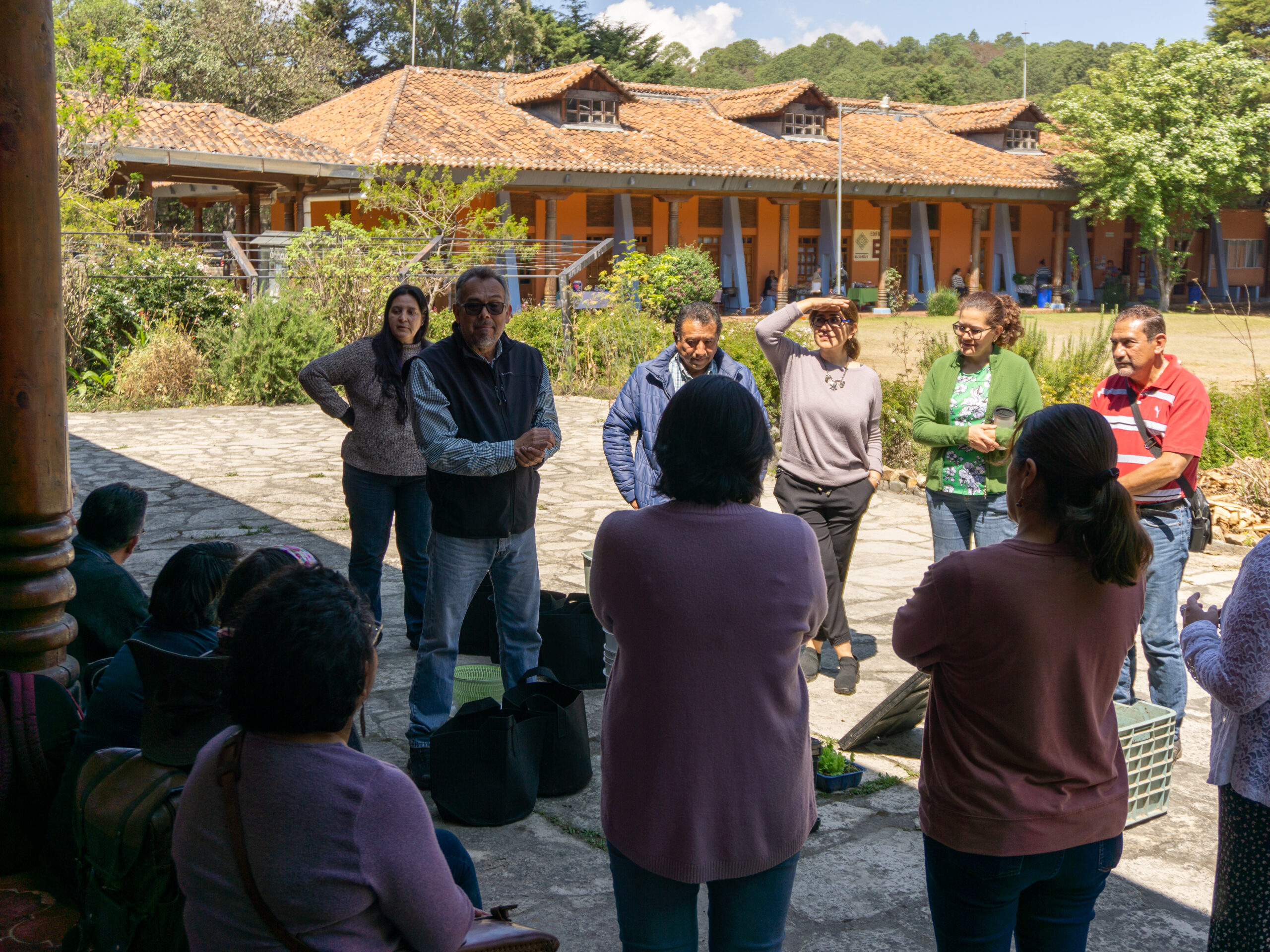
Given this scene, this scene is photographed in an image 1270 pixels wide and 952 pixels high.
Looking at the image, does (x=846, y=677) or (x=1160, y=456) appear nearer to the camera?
(x=1160, y=456)

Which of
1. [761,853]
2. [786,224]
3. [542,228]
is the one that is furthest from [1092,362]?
[786,224]

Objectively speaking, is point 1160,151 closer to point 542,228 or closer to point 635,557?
point 542,228

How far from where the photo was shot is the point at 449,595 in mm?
3797

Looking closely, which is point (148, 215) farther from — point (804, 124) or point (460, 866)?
point (460, 866)

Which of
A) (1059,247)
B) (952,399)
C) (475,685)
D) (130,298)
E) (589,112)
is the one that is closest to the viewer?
(952,399)

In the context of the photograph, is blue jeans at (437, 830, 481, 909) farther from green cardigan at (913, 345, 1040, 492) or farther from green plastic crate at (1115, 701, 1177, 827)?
green cardigan at (913, 345, 1040, 492)

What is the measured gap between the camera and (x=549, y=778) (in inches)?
150

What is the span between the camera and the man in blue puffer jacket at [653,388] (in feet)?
14.4

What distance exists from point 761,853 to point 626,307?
43.4 feet

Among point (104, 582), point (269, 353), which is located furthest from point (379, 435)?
point (269, 353)

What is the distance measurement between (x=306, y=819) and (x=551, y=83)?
27.6 metres

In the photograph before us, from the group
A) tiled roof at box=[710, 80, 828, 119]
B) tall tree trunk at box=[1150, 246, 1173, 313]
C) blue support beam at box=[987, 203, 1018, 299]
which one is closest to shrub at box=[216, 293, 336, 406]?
tiled roof at box=[710, 80, 828, 119]

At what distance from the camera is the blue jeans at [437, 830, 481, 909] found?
2.36 m

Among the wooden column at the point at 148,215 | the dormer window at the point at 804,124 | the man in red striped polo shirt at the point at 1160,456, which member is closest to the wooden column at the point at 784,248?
the dormer window at the point at 804,124
